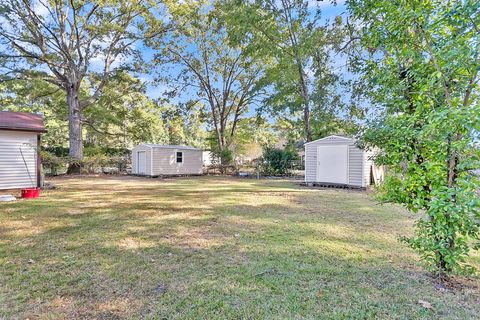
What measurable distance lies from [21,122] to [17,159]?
1.21 metres

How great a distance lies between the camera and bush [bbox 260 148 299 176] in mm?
15867

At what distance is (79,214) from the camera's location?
5.43 meters

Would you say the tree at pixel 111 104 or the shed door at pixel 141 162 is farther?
the tree at pixel 111 104

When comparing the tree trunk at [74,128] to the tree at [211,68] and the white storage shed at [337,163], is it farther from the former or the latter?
the white storage shed at [337,163]

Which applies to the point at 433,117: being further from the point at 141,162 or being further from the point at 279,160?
the point at 141,162

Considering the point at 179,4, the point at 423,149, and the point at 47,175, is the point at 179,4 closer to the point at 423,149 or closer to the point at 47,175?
the point at 47,175

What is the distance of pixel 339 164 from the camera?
10.8 meters

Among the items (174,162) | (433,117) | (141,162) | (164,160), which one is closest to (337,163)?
(433,117)

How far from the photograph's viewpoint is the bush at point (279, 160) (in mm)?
15867

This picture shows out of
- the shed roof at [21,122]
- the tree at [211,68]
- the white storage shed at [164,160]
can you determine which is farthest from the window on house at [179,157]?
the shed roof at [21,122]

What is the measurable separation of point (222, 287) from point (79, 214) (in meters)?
4.32

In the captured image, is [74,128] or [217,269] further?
[74,128]

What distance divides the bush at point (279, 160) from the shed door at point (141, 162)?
7.39 metres

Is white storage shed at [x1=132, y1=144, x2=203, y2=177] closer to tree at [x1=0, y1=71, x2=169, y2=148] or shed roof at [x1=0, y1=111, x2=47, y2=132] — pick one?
tree at [x1=0, y1=71, x2=169, y2=148]
